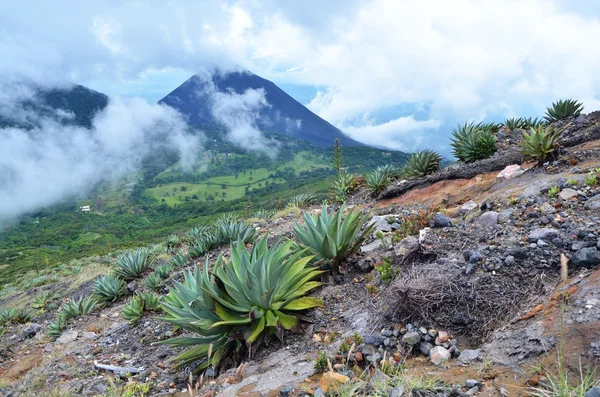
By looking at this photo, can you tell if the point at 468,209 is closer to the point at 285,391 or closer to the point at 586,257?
the point at 586,257

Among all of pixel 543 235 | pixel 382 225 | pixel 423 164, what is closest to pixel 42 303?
pixel 382 225

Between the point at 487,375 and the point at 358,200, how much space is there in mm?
9596

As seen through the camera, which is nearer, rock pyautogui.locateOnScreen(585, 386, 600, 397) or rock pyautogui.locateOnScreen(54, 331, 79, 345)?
rock pyautogui.locateOnScreen(585, 386, 600, 397)

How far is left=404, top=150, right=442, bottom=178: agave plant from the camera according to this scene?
1112 centimetres

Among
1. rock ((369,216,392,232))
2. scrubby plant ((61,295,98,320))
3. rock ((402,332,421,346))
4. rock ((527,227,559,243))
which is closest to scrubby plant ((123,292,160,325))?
scrubby plant ((61,295,98,320))

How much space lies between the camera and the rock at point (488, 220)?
448 cm

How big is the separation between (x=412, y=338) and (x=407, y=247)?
1.63 metres

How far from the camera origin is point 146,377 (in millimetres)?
4125

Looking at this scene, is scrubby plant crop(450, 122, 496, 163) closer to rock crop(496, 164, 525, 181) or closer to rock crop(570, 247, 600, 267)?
rock crop(496, 164, 525, 181)

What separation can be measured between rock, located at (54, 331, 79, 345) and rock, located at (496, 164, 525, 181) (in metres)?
8.64

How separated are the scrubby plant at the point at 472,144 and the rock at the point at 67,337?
10.2 m

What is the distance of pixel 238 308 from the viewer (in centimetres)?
374

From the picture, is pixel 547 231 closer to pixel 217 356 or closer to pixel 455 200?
pixel 217 356

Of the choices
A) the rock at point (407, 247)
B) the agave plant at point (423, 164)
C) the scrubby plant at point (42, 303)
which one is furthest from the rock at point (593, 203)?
the scrubby plant at point (42, 303)
